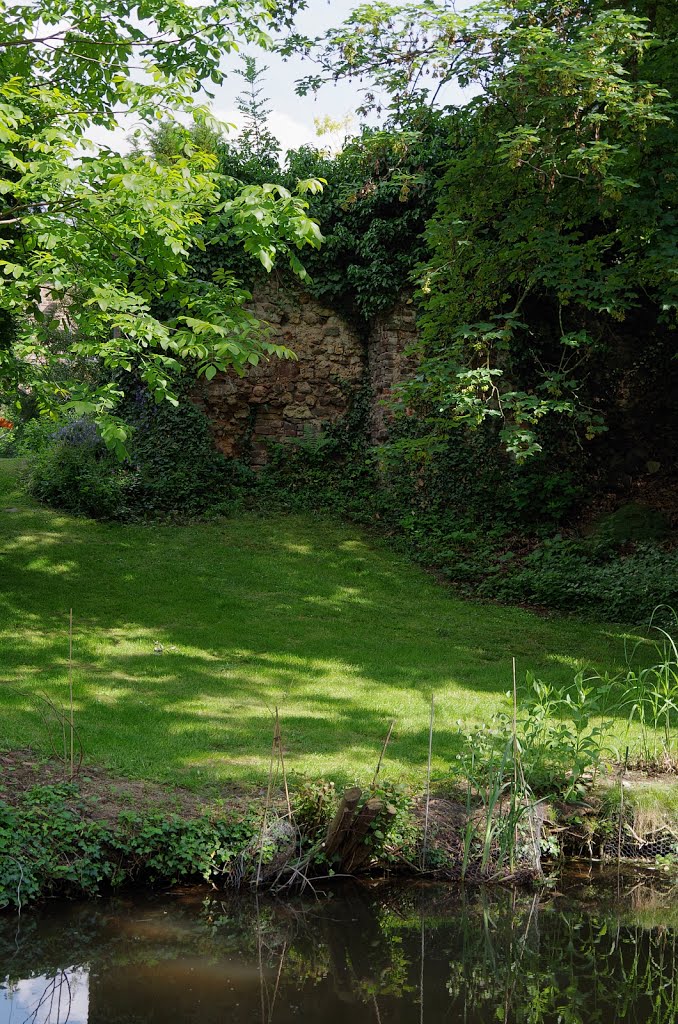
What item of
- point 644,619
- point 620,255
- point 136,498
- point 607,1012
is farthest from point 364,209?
point 607,1012

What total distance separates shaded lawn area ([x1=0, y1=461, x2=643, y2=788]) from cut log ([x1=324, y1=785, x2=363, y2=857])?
26.6 inches

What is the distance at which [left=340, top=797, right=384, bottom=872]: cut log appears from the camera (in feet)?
16.5

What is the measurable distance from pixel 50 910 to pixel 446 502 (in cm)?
994

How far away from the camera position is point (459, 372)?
8.51 m

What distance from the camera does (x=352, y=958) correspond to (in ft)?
14.9

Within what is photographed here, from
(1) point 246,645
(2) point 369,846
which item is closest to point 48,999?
(2) point 369,846

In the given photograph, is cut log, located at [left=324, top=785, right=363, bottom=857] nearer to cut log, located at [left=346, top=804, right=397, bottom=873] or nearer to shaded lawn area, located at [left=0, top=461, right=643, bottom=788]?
cut log, located at [left=346, top=804, right=397, bottom=873]

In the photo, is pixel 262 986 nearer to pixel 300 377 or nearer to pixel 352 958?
pixel 352 958

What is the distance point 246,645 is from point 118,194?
473 centimetres

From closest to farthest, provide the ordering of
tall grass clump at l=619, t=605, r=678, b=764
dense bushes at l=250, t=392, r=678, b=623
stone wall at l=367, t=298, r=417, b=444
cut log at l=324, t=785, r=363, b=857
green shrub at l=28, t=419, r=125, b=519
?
cut log at l=324, t=785, r=363, b=857 → tall grass clump at l=619, t=605, r=678, b=764 → dense bushes at l=250, t=392, r=678, b=623 → green shrub at l=28, t=419, r=125, b=519 → stone wall at l=367, t=298, r=417, b=444

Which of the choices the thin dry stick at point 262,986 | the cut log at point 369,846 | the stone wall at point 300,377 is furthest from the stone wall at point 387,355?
the thin dry stick at point 262,986

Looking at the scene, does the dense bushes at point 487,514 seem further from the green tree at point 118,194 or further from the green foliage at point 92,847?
the green foliage at point 92,847

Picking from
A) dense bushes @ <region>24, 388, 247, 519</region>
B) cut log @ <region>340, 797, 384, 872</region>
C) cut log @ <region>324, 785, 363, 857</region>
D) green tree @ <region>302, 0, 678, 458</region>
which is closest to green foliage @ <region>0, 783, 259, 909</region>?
cut log @ <region>324, 785, 363, 857</region>

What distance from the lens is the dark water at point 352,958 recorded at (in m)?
4.09
